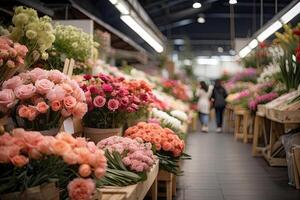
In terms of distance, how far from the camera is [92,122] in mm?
3797

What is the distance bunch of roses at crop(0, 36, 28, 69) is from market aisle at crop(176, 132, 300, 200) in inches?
113

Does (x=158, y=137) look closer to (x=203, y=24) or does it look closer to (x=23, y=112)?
(x=23, y=112)

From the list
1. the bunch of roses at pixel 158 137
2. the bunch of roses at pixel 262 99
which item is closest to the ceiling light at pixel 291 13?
the bunch of roses at pixel 262 99

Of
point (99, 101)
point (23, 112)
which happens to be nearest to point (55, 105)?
point (23, 112)

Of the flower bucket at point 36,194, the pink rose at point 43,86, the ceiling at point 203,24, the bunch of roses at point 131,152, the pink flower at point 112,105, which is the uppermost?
the ceiling at point 203,24

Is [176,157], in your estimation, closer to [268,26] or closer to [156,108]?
[156,108]

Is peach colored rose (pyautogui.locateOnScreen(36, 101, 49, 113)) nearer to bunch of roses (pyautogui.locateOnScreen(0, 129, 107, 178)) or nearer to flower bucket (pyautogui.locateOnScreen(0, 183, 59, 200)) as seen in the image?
bunch of roses (pyautogui.locateOnScreen(0, 129, 107, 178))

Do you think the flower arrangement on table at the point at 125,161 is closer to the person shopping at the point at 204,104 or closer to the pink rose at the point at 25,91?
the pink rose at the point at 25,91

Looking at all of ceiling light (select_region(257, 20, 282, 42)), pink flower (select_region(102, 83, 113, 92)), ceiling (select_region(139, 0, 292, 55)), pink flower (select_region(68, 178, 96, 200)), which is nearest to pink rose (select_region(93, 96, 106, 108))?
pink flower (select_region(102, 83, 113, 92))

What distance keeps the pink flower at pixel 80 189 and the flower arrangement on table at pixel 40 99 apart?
22.3 inches

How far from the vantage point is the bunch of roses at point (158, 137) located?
3855mm

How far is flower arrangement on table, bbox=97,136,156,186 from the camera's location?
2698mm

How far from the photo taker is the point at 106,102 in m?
3.67

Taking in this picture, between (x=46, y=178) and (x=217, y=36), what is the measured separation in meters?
21.9
